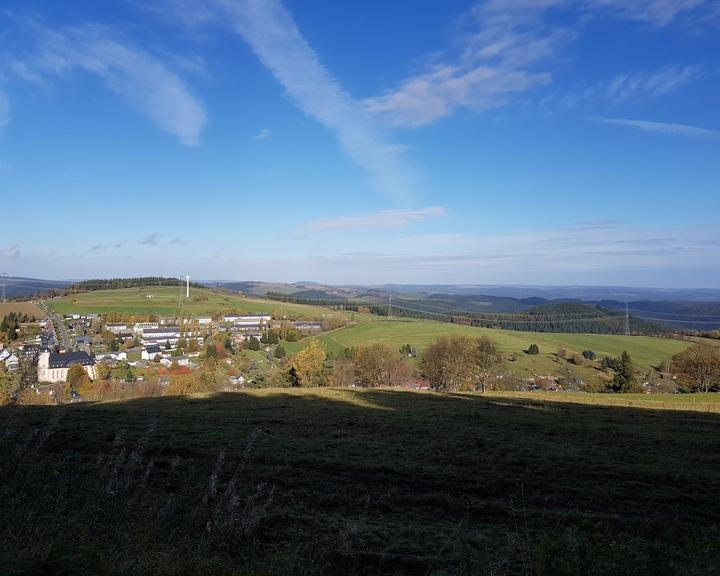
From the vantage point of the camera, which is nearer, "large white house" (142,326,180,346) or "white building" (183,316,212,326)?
"large white house" (142,326,180,346)

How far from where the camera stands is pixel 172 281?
10869 cm

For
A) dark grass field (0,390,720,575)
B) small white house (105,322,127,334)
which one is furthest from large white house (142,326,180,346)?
dark grass field (0,390,720,575)

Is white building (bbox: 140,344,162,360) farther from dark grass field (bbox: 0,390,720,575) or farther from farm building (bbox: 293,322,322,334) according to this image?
dark grass field (bbox: 0,390,720,575)

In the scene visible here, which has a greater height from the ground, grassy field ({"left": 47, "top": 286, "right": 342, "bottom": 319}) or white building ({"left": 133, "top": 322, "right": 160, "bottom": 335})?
grassy field ({"left": 47, "top": 286, "right": 342, "bottom": 319})

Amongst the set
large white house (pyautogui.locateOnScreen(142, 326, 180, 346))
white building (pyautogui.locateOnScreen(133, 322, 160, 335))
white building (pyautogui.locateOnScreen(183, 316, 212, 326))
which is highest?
white building (pyautogui.locateOnScreen(183, 316, 212, 326))

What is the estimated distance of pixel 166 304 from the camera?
88.6 m

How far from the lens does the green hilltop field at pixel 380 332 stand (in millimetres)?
68619

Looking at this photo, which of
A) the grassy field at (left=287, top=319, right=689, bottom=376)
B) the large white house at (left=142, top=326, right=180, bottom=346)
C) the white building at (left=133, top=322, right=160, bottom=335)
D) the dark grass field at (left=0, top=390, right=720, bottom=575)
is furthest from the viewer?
the white building at (left=133, top=322, right=160, bottom=335)

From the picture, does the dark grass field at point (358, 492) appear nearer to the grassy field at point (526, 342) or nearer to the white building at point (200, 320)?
the grassy field at point (526, 342)

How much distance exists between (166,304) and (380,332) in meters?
42.8

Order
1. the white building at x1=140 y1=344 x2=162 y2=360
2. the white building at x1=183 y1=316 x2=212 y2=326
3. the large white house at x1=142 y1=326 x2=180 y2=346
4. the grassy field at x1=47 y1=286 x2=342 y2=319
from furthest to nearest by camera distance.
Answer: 1. the grassy field at x1=47 y1=286 x2=342 y2=319
2. the white building at x1=183 y1=316 x2=212 y2=326
3. the large white house at x1=142 y1=326 x2=180 y2=346
4. the white building at x1=140 y1=344 x2=162 y2=360

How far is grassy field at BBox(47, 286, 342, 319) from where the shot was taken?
7975 cm

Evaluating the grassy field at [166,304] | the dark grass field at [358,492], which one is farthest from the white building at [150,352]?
the dark grass field at [358,492]

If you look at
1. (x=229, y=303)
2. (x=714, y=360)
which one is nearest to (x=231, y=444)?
(x=714, y=360)
